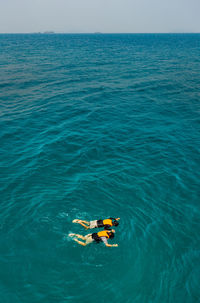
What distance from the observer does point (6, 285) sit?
32.8 ft

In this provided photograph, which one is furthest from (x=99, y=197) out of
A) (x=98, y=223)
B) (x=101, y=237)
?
(x=101, y=237)

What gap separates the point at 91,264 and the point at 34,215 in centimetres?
519

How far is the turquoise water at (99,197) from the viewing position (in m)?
10.4

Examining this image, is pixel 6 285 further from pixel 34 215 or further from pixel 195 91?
pixel 195 91

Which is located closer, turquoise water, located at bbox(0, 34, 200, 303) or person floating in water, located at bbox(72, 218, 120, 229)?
turquoise water, located at bbox(0, 34, 200, 303)

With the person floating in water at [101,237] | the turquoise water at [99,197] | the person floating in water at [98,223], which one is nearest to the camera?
the turquoise water at [99,197]

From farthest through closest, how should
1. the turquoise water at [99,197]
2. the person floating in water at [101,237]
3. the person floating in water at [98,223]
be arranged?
the person floating in water at [98,223]
the person floating in water at [101,237]
the turquoise water at [99,197]

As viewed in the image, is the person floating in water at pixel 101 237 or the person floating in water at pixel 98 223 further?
the person floating in water at pixel 98 223

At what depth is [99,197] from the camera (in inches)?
608

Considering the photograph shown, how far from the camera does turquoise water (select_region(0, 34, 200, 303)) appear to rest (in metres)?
10.4

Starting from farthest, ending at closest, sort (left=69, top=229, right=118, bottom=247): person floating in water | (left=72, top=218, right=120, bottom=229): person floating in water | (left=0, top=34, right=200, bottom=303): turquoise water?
1. (left=72, top=218, right=120, bottom=229): person floating in water
2. (left=69, top=229, right=118, bottom=247): person floating in water
3. (left=0, top=34, right=200, bottom=303): turquoise water

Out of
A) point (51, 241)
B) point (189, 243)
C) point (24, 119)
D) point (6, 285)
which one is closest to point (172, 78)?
point (24, 119)

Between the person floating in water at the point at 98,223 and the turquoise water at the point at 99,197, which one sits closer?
the turquoise water at the point at 99,197

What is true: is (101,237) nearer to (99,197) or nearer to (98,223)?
(98,223)
